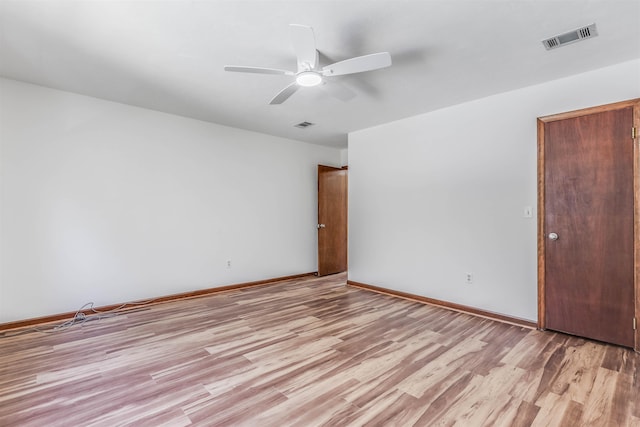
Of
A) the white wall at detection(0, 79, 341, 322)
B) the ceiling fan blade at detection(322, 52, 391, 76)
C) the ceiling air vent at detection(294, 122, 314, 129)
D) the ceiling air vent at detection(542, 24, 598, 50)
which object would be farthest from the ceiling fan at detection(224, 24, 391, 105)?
the white wall at detection(0, 79, 341, 322)

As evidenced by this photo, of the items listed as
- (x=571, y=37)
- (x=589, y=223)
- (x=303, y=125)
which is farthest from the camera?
(x=303, y=125)

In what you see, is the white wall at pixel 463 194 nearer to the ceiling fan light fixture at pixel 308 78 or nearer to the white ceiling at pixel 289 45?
the white ceiling at pixel 289 45

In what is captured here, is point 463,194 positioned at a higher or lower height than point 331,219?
higher

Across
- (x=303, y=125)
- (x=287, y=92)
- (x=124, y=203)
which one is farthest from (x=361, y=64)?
(x=124, y=203)

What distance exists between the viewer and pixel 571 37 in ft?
7.71

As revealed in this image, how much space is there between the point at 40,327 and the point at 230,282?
7.31 feet

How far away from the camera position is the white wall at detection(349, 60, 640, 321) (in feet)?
10.5

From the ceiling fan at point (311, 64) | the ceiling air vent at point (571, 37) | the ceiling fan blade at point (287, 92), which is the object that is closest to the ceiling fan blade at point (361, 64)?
the ceiling fan at point (311, 64)

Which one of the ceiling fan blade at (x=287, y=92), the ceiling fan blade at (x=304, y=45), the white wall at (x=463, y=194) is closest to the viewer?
the ceiling fan blade at (x=304, y=45)

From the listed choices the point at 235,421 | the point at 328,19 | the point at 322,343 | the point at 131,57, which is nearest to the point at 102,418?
the point at 235,421

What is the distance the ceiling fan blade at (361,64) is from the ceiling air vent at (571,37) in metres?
1.35

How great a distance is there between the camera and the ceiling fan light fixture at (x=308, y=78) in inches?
95.2

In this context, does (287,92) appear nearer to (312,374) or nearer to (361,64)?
(361,64)

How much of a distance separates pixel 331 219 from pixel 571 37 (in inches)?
172
